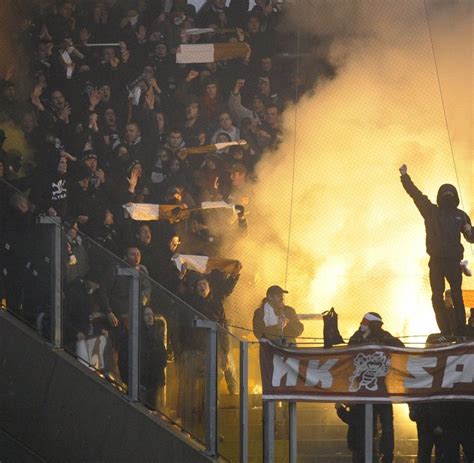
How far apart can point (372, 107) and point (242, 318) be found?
3750 mm

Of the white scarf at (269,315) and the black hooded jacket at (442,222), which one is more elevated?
the black hooded jacket at (442,222)

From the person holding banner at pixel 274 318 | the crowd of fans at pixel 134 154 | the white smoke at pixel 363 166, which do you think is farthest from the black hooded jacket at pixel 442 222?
→ the white smoke at pixel 363 166

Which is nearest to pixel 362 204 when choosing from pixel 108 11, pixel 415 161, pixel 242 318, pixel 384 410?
pixel 415 161

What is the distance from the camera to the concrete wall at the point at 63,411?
38.3ft

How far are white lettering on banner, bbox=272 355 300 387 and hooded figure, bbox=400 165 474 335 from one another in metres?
1.84

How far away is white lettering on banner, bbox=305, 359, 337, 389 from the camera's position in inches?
453

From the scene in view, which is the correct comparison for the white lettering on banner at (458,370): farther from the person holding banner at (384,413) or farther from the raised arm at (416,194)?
the raised arm at (416,194)

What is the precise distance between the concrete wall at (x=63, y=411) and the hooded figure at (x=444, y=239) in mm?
2858

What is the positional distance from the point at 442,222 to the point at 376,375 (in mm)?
1985

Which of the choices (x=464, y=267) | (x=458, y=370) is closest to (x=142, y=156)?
(x=464, y=267)

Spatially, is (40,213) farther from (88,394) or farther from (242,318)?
(242,318)

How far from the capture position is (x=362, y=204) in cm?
1711

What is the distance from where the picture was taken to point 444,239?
1290 centimetres

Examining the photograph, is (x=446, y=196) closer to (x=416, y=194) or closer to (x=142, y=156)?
(x=416, y=194)
